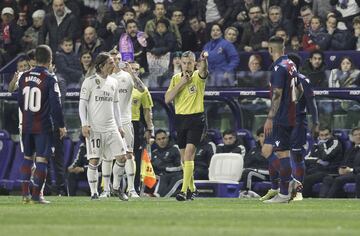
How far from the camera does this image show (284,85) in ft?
61.9

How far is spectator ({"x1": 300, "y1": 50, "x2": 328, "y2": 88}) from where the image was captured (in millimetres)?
24750

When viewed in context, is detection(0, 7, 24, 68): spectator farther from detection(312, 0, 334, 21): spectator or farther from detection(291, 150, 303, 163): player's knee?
detection(291, 150, 303, 163): player's knee

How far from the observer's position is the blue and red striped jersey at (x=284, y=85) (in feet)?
61.5

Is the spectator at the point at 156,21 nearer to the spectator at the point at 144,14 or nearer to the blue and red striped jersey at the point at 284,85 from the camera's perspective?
the spectator at the point at 144,14

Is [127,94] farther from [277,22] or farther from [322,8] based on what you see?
[322,8]

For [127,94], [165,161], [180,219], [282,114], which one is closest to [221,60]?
[165,161]

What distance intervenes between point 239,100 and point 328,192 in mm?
3167

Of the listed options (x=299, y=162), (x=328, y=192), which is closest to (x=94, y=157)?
(x=299, y=162)

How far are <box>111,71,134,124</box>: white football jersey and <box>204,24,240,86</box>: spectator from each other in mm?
3585

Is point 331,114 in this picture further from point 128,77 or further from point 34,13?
point 34,13

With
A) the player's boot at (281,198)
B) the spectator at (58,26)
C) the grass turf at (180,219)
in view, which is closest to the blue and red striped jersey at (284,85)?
the player's boot at (281,198)

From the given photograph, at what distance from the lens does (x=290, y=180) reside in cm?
1895

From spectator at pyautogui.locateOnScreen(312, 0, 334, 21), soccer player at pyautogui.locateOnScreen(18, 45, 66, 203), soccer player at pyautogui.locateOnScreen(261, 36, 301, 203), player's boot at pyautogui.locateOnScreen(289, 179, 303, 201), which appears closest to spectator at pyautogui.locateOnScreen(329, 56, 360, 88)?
spectator at pyautogui.locateOnScreen(312, 0, 334, 21)

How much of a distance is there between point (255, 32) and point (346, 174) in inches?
180
